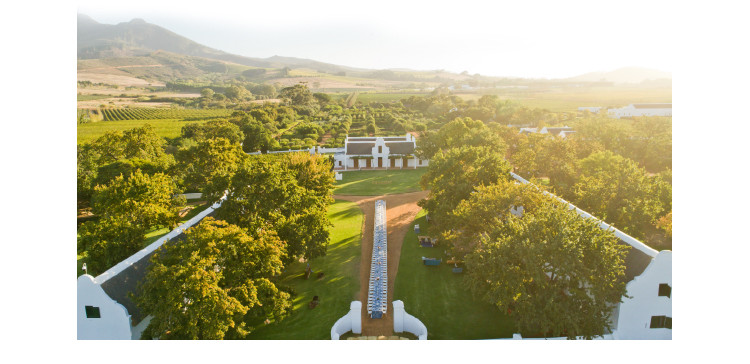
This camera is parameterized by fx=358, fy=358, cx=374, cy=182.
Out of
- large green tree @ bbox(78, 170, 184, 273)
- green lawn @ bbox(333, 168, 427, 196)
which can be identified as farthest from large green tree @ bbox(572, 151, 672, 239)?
large green tree @ bbox(78, 170, 184, 273)

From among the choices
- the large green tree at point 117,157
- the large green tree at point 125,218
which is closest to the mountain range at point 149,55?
the large green tree at point 117,157

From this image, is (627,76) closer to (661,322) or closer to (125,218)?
(661,322)

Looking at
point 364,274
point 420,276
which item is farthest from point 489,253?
point 364,274

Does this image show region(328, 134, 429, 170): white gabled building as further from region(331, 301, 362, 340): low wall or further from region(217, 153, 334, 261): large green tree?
region(331, 301, 362, 340): low wall

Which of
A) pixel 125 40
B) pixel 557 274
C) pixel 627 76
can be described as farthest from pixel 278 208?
pixel 627 76

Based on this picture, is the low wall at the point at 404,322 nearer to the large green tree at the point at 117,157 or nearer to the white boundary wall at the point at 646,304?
the white boundary wall at the point at 646,304
